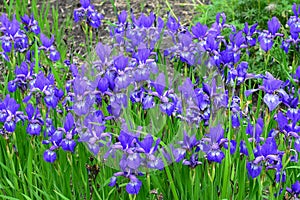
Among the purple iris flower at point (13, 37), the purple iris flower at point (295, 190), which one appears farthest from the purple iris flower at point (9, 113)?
the purple iris flower at point (295, 190)

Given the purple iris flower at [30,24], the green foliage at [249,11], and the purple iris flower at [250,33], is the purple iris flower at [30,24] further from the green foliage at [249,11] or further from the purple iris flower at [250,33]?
the green foliage at [249,11]

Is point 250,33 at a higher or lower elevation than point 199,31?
lower

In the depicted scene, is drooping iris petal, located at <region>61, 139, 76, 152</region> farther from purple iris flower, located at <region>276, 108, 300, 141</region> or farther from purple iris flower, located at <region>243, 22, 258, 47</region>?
purple iris flower, located at <region>243, 22, 258, 47</region>

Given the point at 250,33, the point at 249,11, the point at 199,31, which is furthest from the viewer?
the point at 249,11

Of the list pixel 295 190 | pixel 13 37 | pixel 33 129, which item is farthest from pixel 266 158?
pixel 13 37

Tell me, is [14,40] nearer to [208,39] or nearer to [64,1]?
[208,39]

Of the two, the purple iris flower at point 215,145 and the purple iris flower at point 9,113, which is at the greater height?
the purple iris flower at point 9,113

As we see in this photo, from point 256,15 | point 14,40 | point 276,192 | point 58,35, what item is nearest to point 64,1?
point 58,35

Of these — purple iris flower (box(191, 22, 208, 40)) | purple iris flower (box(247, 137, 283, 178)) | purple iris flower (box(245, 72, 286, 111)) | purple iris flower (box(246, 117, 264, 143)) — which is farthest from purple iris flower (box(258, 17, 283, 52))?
purple iris flower (box(247, 137, 283, 178))

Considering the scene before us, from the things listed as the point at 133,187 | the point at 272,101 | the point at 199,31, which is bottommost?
the point at 133,187

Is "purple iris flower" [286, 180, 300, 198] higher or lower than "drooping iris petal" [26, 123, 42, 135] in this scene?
lower

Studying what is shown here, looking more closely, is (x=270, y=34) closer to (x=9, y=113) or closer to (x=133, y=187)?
(x=133, y=187)
